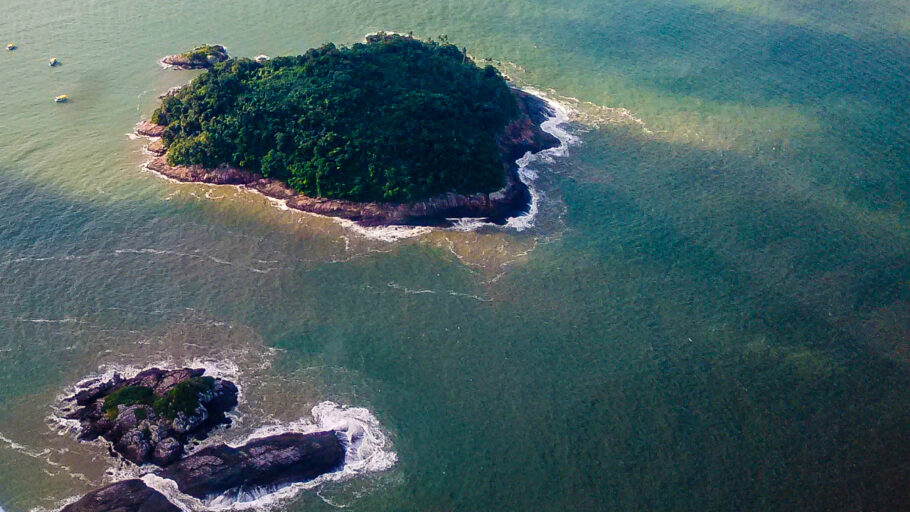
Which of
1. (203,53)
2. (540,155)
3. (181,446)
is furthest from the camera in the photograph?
(203,53)

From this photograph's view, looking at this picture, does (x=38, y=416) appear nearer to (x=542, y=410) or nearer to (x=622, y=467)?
(x=542, y=410)

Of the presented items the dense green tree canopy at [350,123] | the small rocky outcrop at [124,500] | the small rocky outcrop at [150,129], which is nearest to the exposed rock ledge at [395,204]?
the dense green tree canopy at [350,123]

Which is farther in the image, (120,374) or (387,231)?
(387,231)

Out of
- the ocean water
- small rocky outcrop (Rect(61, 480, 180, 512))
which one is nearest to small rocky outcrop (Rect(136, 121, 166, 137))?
the ocean water

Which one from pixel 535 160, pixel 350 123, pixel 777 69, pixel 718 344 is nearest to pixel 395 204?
pixel 350 123

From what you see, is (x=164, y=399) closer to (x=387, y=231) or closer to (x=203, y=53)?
(x=387, y=231)

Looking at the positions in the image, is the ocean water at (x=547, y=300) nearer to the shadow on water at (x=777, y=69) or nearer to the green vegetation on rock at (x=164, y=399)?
the shadow on water at (x=777, y=69)

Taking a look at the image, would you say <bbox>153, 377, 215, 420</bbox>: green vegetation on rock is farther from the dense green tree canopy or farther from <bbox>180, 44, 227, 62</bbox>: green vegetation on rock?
<bbox>180, 44, 227, 62</bbox>: green vegetation on rock
